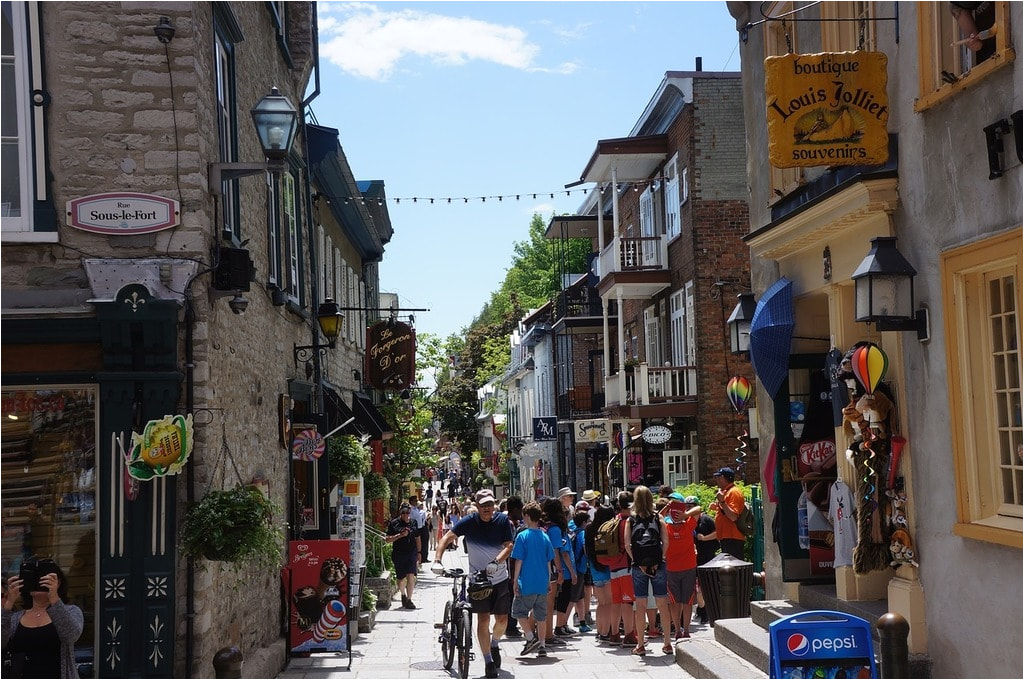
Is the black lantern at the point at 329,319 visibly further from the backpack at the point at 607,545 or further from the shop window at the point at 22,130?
the shop window at the point at 22,130

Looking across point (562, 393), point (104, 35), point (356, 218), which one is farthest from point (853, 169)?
point (562, 393)

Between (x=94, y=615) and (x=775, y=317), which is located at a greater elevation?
(x=775, y=317)

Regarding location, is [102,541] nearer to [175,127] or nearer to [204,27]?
[175,127]

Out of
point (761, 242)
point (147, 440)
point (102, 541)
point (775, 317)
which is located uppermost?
point (761, 242)

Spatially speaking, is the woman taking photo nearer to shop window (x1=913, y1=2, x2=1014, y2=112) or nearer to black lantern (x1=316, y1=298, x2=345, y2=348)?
shop window (x1=913, y1=2, x2=1014, y2=112)

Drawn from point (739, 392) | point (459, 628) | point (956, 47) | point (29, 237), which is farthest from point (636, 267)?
point (956, 47)

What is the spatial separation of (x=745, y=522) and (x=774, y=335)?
491cm

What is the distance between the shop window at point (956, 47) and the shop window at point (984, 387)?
3.45 ft

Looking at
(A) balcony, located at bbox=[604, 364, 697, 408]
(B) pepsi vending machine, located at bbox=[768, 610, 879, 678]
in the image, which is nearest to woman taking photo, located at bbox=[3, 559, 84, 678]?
(B) pepsi vending machine, located at bbox=[768, 610, 879, 678]

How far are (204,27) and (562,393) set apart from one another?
3172 centimetres

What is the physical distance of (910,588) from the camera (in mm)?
8445

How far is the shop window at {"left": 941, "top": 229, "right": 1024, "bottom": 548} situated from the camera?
7.27 m

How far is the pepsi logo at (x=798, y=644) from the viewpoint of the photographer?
655cm

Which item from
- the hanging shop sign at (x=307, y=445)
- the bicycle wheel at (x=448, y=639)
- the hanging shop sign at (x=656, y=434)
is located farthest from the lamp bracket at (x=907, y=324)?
the hanging shop sign at (x=656, y=434)
